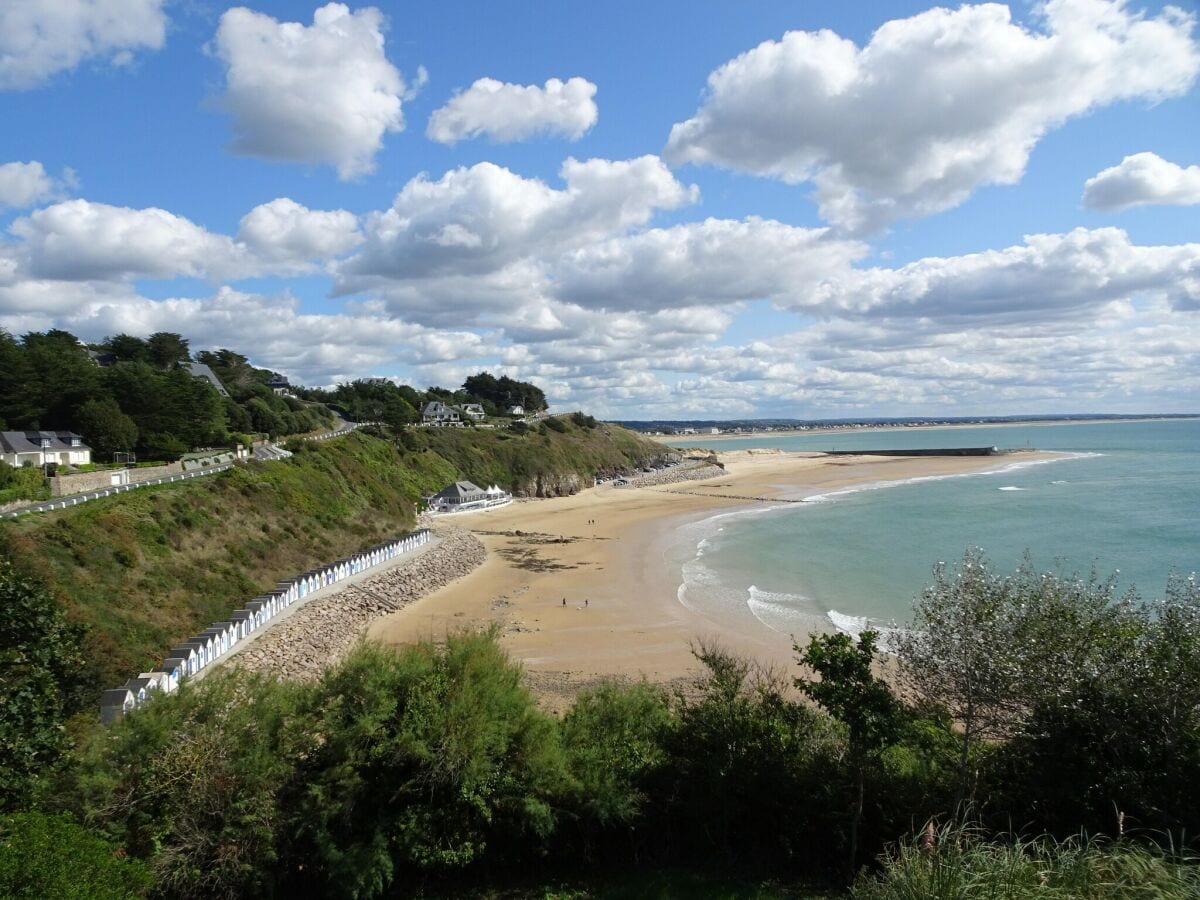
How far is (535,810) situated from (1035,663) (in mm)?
8014

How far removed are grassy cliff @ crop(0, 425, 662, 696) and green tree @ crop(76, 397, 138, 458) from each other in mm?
8893

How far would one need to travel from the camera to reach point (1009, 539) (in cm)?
4375

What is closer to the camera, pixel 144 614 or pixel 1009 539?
pixel 144 614

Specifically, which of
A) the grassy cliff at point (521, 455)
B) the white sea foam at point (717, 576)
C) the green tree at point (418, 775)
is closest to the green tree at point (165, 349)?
the grassy cliff at point (521, 455)

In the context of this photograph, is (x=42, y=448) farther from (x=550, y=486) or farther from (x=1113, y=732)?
(x=550, y=486)

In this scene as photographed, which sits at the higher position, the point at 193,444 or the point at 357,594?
the point at 193,444

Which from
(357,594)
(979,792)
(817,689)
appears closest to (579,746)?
(817,689)

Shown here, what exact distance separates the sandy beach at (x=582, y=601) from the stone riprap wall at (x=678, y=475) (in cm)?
1962

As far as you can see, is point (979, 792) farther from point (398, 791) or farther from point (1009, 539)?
point (1009, 539)

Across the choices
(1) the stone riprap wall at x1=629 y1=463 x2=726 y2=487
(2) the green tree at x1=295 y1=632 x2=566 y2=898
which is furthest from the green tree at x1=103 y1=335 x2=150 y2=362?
(2) the green tree at x1=295 y1=632 x2=566 y2=898

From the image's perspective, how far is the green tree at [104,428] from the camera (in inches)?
1572

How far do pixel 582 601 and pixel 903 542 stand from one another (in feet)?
78.9

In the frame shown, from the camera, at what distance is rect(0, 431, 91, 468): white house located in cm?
3438

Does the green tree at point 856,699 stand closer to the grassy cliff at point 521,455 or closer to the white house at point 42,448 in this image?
the white house at point 42,448
